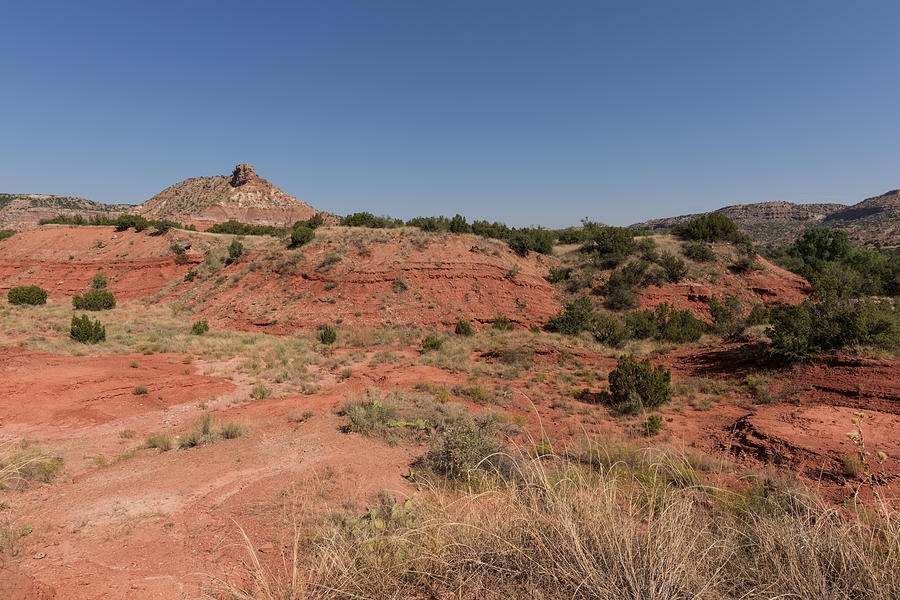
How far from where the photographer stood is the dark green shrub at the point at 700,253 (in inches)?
1009

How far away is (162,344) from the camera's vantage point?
14.5 meters

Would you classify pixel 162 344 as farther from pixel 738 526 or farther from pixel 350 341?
pixel 738 526

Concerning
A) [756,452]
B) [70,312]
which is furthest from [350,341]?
[70,312]

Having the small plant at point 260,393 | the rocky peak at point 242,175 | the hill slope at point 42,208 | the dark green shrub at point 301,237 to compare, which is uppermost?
the rocky peak at point 242,175

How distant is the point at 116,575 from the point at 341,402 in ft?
17.6

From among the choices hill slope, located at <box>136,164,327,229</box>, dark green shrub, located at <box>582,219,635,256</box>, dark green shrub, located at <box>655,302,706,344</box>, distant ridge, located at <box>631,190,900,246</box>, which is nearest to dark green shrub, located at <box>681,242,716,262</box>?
dark green shrub, located at <box>582,219,635,256</box>

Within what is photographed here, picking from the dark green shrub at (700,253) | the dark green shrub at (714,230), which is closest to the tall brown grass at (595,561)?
the dark green shrub at (700,253)

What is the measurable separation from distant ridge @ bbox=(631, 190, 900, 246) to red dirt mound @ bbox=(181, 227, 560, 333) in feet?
223

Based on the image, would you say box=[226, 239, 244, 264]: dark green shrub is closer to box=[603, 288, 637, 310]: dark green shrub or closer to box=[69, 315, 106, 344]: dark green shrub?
box=[69, 315, 106, 344]: dark green shrub

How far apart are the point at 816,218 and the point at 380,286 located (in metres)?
131

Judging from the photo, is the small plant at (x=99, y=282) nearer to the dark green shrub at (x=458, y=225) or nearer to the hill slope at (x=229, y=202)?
the dark green shrub at (x=458, y=225)

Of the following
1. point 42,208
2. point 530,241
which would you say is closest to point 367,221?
point 530,241

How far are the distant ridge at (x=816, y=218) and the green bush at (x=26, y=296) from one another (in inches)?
3580

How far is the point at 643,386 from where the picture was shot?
912 cm
